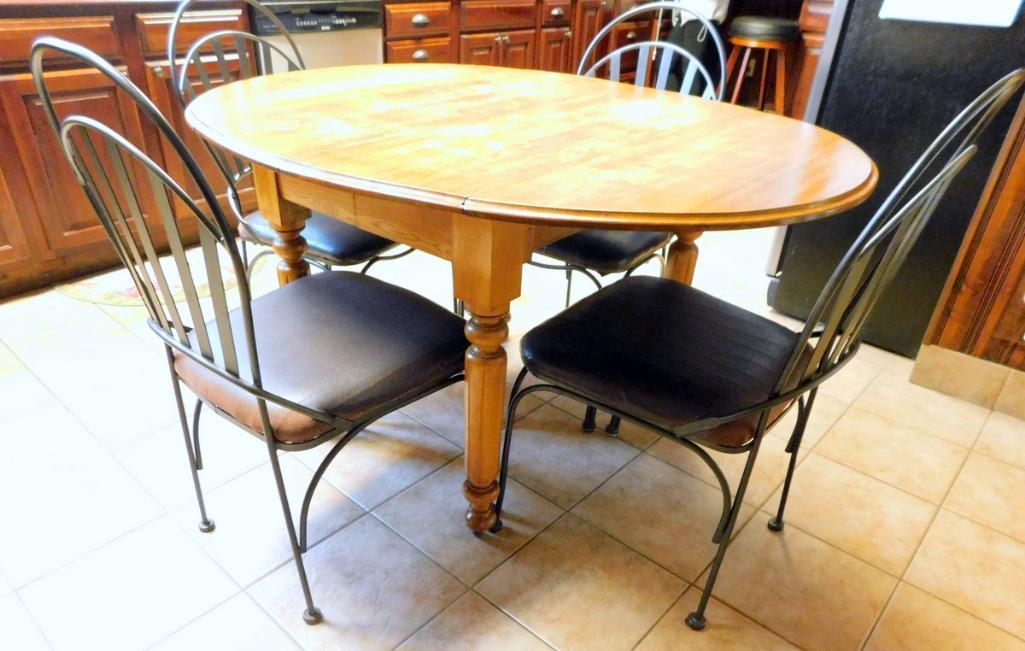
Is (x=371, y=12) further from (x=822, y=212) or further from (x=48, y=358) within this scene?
(x=822, y=212)

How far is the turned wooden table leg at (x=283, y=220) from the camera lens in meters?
1.34

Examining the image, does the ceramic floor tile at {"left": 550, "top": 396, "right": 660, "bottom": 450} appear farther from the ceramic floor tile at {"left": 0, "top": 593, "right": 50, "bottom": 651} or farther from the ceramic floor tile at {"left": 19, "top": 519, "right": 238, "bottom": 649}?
the ceramic floor tile at {"left": 0, "top": 593, "right": 50, "bottom": 651}

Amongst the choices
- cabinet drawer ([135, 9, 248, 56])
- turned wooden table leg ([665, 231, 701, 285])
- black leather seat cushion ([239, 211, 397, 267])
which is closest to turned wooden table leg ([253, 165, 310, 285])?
black leather seat cushion ([239, 211, 397, 267])

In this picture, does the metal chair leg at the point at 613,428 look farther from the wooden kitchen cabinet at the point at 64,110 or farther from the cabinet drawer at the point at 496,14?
the cabinet drawer at the point at 496,14

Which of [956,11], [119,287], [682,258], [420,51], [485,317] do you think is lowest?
[119,287]

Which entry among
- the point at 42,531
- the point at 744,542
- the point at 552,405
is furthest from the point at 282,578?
the point at 744,542

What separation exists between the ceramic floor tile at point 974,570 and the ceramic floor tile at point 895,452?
11 cm

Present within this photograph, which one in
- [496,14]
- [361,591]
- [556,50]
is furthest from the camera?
[556,50]

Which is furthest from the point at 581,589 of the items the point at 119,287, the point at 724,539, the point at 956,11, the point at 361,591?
the point at 119,287

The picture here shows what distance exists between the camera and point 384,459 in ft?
5.12

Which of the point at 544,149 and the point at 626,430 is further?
the point at 626,430

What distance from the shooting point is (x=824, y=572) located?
1322 millimetres

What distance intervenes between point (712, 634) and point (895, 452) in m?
0.81

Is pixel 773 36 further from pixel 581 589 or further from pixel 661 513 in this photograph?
pixel 581 589
